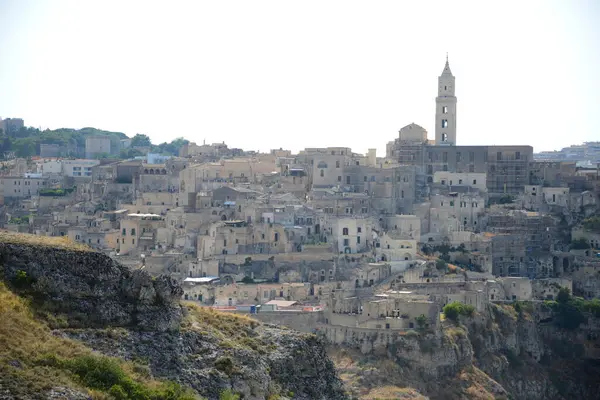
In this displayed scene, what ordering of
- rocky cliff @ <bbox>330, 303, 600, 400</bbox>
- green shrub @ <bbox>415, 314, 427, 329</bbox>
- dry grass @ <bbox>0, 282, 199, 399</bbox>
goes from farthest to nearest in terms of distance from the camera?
green shrub @ <bbox>415, 314, 427, 329</bbox>
rocky cliff @ <bbox>330, 303, 600, 400</bbox>
dry grass @ <bbox>0, 282, 199, 399</bbox>

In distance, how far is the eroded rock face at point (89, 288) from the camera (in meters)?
24.1

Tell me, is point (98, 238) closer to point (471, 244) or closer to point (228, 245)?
point (228, 245)

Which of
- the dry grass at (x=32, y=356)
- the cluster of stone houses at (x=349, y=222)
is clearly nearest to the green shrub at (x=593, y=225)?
the cluster of stone houses at (x=349, y=222)

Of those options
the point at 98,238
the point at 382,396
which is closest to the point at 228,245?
the point at 98,238

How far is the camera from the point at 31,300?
23.7 metres

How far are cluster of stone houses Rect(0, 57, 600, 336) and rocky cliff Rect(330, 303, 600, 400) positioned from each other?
1043mm

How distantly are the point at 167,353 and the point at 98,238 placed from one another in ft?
120

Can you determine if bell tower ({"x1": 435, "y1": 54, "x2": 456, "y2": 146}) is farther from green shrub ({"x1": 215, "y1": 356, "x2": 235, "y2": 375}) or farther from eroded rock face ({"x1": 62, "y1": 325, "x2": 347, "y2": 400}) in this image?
green shrub ({"x1": 215, "y1": 356, "x2": 235, "y2": 375})

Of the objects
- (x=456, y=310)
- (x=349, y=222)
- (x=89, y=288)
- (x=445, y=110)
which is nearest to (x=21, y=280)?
(x=89, y=288)

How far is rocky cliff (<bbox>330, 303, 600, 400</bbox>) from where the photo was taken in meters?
49.8

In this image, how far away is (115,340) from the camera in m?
24.0

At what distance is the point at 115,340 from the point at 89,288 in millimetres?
1336

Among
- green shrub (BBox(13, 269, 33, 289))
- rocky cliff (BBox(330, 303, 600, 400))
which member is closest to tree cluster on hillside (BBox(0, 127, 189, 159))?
rocky cliff (BBox(330, 303, 600, 400))

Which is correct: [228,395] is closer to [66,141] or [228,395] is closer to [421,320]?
[421,320]
